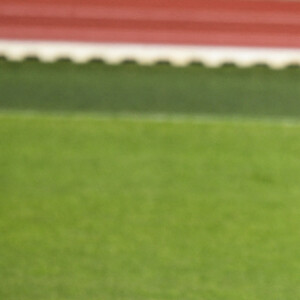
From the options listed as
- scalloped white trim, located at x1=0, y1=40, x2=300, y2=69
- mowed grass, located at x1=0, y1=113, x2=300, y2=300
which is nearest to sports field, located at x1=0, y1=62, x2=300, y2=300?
mowed grass, located at x1=0, y1=113, x2=300, y2=300

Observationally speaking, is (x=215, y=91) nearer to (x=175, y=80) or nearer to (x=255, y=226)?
(x=175, y=80)

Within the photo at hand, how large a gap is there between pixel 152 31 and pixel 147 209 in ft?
8.63

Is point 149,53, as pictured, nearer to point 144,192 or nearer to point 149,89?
point 149,89

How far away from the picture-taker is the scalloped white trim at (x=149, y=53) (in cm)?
593

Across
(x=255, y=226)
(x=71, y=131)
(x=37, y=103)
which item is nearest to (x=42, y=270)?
(x=255, y=226)

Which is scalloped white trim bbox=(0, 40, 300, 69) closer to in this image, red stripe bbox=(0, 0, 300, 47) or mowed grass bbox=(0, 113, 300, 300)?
red stripe bbox=(0, 0, 300, 47)

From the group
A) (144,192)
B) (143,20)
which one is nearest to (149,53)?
(143,20)

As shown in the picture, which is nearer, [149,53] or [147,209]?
[147,209]

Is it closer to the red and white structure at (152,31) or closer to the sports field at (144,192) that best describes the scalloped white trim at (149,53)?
the red and white structure at (152,31)

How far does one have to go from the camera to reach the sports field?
129 inches

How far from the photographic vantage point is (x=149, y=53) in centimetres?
598

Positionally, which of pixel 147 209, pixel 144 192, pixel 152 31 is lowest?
pixel 147 209

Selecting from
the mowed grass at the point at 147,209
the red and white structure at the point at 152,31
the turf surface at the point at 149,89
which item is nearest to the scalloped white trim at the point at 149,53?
the red and white structure at the point at 152,31

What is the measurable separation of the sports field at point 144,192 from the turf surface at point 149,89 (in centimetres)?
2
